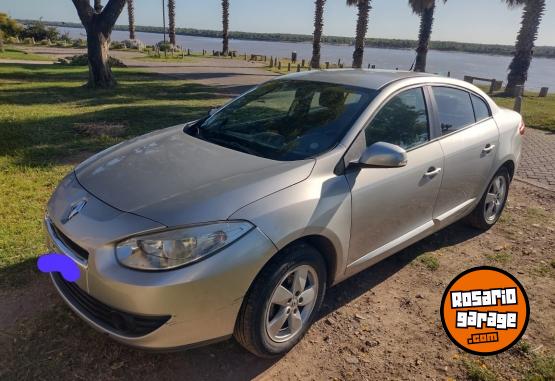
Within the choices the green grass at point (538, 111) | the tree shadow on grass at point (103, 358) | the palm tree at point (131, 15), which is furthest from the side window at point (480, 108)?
the palm tree at point (131, 15)

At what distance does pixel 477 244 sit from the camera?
4.50 metres

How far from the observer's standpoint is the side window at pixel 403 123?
3170 millimetres

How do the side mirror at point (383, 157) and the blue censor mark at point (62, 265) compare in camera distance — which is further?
the side mirror at point (383, 157)

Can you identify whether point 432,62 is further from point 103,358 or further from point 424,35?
point 103,358

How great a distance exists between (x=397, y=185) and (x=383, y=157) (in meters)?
0.47

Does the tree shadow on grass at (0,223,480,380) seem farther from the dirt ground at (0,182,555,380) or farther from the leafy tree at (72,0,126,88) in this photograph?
the leafy tree at (72,0,126,88)

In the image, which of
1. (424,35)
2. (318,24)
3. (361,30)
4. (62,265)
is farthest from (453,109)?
(318,24)

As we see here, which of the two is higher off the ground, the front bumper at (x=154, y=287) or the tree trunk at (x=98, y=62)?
the tree trunk at (x=98, y=62)

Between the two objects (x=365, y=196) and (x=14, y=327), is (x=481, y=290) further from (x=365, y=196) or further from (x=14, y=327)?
(x=14, y=327)

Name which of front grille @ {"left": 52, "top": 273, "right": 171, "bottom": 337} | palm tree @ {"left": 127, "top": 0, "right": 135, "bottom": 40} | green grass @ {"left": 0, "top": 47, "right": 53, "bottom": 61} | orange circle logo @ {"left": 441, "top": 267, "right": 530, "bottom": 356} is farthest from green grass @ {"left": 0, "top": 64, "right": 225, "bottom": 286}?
palm tree @ {"left": 127, "top": 0, "right": 135, "bottom": 40}

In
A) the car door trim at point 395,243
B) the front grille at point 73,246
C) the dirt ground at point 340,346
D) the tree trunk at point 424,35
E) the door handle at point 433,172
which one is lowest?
the dirt ground at point 340,346

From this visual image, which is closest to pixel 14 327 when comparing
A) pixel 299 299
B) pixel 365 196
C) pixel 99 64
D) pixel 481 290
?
pixel 299 299

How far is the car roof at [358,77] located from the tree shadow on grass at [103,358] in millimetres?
2189

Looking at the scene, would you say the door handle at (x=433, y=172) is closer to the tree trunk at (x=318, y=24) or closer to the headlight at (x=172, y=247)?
the headlight at (x=172, y=247)
